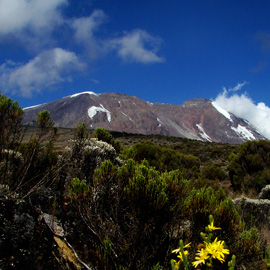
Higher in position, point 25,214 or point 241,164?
point 241,164

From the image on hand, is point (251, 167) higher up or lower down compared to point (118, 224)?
higher up

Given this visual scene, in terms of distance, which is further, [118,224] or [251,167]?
[251,167]

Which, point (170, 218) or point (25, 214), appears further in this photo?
point (170, 218)

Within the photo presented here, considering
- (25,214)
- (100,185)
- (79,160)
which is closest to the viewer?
(25,214)

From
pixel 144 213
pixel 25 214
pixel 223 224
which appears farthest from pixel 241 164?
pixel 25 214

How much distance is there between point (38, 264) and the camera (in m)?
1.89

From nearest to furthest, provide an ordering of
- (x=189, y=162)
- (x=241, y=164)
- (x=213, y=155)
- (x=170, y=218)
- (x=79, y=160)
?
(x=170, y=218), (x=79, y=160), (x=241, y=164), (x=189, y=162), (x=213, y=155)

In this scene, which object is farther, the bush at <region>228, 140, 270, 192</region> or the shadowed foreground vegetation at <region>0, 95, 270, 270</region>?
the bush at <region>228, 140, 270, 192</region>

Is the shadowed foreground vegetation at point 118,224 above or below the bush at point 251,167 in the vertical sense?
below

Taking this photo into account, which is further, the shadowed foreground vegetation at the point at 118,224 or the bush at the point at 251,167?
the bush at the point at 251,167

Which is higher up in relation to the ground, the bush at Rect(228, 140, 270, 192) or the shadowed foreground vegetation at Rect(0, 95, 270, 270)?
the bush at Rect(228, 140, 270, 192)

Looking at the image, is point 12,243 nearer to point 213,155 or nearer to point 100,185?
point 100,185

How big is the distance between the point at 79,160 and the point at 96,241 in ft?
6.65

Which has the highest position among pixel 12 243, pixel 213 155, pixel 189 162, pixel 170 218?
pixel 213 155
